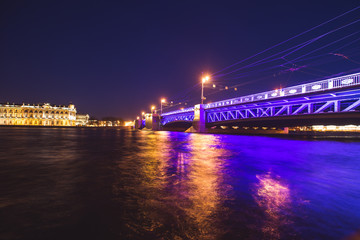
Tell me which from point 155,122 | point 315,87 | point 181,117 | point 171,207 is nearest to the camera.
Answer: point 171,207

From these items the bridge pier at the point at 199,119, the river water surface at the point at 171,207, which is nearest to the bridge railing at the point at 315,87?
the bridge pier at the point at 199,119

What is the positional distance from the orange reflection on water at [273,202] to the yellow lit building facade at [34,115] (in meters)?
179

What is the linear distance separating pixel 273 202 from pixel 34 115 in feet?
595

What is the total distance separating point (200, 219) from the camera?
2816mm

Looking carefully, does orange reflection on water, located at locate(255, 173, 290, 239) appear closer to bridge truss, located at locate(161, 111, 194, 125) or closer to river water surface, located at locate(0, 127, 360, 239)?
river water surface, located at locate(0, 127, 360, 239)

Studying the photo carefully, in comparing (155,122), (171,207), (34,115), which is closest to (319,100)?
(171,207)

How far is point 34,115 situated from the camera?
14150cm

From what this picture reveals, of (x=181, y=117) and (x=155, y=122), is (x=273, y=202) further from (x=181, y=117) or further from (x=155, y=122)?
(x=155, y=122)

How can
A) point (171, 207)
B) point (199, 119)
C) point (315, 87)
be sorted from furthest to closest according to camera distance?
point (199, 119) → point (315, 87) → point (171, 207)

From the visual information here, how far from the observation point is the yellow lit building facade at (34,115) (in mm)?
137625

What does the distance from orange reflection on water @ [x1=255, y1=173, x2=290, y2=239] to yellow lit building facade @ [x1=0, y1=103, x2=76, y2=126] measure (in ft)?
589

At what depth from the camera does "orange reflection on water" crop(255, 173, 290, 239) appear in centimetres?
264

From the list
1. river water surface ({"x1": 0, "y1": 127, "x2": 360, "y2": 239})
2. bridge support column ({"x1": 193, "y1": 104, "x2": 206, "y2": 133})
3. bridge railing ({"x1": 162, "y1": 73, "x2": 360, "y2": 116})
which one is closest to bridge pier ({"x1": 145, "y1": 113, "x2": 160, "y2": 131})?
bridge support column ({"x1": 193, "y1": 104, "x2": 206, "y2": 133})

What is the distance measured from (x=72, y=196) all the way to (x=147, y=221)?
1.96 metres
